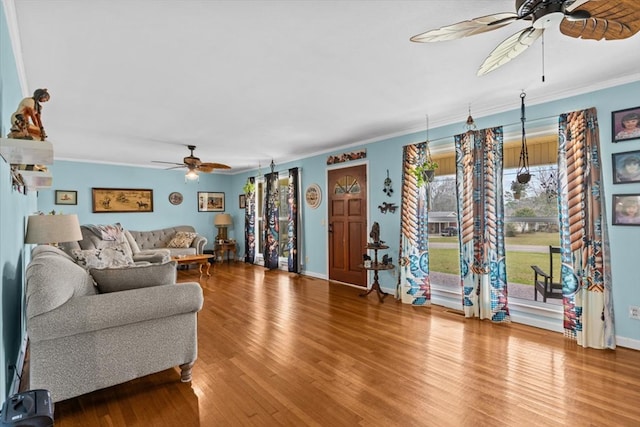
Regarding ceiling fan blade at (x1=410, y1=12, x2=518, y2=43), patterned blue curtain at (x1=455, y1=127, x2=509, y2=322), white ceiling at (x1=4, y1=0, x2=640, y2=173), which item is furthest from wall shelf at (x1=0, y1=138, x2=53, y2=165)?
patterned blue curtain at (x1=455, y1=127, x2=509, y2=322)

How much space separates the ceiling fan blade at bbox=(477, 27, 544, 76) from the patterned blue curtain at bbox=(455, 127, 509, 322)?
1.86 meters

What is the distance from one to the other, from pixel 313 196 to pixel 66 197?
5.21 metres

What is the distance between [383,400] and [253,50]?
8.59ft

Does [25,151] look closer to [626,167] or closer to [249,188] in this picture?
[626,167]

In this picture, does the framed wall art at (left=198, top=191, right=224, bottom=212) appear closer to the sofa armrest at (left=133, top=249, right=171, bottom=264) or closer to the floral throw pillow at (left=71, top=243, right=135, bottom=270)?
the sofa armrest at (left=133, top=249, right=171, bottom=264)

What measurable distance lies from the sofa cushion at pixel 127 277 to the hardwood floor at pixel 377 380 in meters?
0.76

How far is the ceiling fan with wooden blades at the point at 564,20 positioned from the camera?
143cm

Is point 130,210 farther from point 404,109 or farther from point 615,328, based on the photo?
point 615,328

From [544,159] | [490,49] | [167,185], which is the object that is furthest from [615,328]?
[167,185]

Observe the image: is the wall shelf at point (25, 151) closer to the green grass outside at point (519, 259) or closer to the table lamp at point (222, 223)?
the green grass outside at point (519, 259)

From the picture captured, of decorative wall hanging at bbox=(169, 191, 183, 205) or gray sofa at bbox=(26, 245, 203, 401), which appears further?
decorative wall hanging at bbox=(169, 191, 183, 205)

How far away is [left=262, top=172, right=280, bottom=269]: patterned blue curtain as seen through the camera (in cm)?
707

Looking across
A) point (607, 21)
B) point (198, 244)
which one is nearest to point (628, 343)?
point (607, 21)

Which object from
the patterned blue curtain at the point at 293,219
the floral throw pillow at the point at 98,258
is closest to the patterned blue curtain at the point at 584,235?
the patterned blue curtain at the point at 293,219
